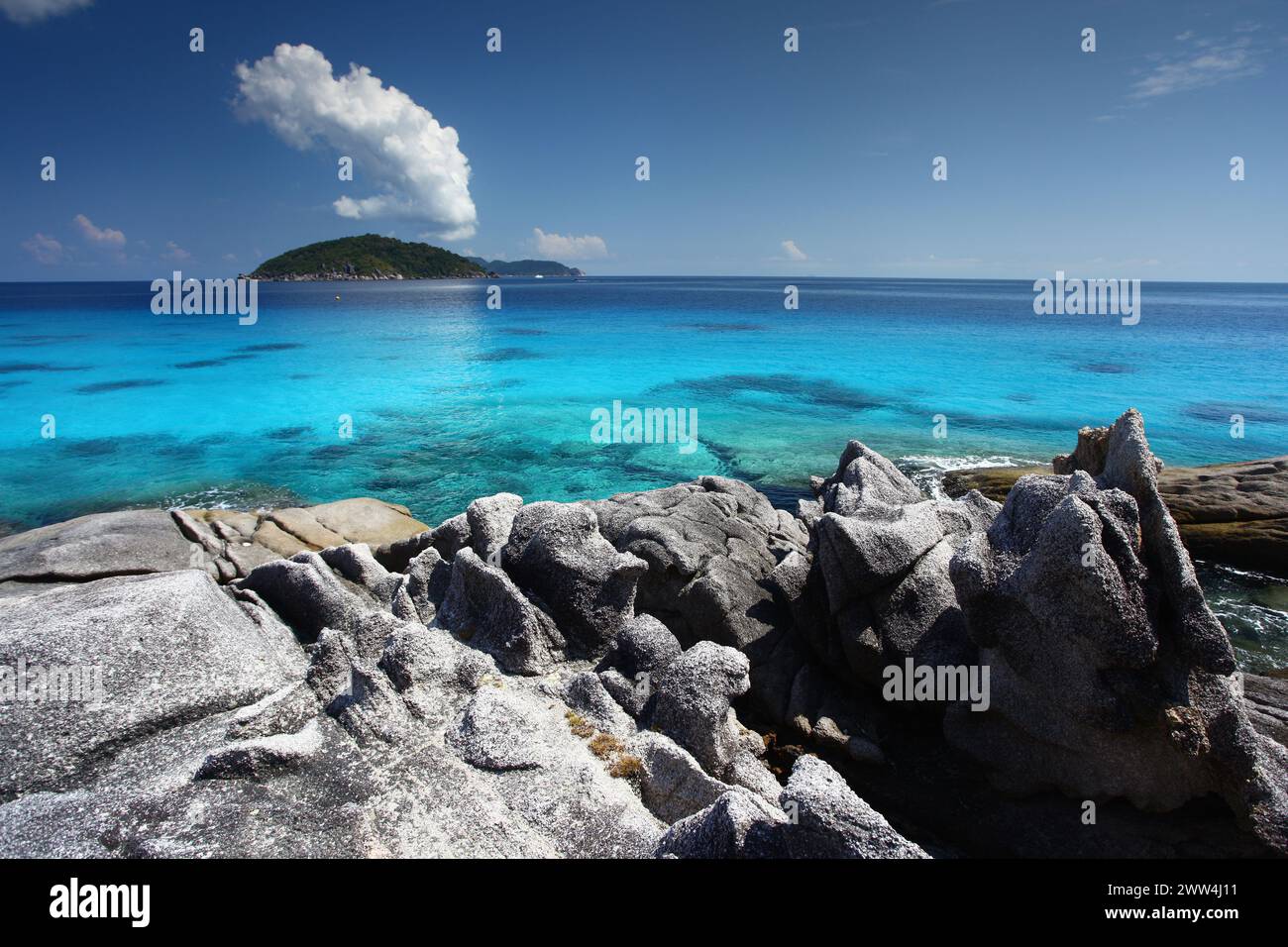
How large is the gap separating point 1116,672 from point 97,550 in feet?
56.6

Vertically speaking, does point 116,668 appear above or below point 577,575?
below

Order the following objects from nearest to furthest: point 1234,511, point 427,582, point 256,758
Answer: point 256,758
point 427,582
point 1234,511

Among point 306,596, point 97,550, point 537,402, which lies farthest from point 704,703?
point 537,402

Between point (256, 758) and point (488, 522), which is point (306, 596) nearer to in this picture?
point (488, 522)

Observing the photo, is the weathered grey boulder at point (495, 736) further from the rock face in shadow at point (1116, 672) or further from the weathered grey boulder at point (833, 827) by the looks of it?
the rock face in shadow at point (1116, 672)

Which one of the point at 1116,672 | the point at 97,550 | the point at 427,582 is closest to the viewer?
the point at 1116,672

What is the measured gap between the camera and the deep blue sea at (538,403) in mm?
26484

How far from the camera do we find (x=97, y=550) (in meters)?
12.7

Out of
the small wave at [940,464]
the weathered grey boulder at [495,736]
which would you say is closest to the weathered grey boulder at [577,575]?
the weathered grey boulder at [495,736]

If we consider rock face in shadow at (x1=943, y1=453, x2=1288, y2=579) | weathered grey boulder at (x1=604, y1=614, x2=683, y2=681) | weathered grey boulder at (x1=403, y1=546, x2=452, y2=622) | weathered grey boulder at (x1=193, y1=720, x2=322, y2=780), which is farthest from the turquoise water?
weathered grey boulder at (x1=193, y1=720, x2=322, y2=780)

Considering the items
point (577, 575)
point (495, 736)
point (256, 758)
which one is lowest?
point (495, 736)

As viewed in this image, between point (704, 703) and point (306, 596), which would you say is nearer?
point (704, 703)

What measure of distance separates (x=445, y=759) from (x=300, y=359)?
60.3 m
